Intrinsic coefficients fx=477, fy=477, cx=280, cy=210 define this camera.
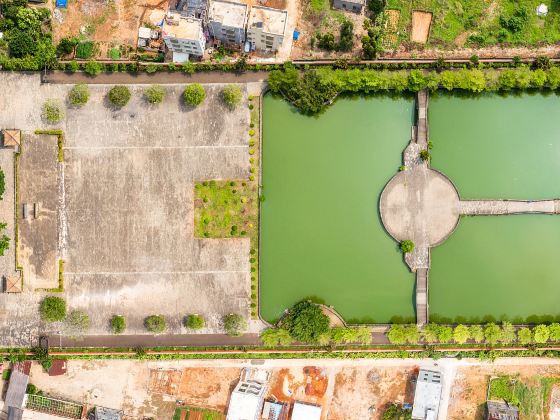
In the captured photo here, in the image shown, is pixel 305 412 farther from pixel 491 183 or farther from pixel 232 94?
pixel 232 94

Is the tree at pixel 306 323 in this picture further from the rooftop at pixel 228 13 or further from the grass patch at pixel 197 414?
the rooftop at pixel 228 13

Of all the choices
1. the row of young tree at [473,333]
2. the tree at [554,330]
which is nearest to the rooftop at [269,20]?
the row of young tree at [473,333]

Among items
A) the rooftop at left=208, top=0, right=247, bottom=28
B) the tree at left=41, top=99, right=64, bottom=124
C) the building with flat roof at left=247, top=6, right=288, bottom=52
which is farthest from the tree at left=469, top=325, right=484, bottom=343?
the tree at left=41, top=99, right=64, bottom=124

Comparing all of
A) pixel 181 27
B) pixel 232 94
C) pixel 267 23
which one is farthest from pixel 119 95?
pixel 267 23

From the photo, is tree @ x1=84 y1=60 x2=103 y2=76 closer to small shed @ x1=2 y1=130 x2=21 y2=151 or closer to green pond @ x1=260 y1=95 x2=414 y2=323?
small shed @ x1=2 y1=130 x2=21 y2=151

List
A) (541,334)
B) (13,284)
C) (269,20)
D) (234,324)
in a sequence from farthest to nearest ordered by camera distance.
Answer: (541,334) → (13,284) → (234,324) → (269,20)
